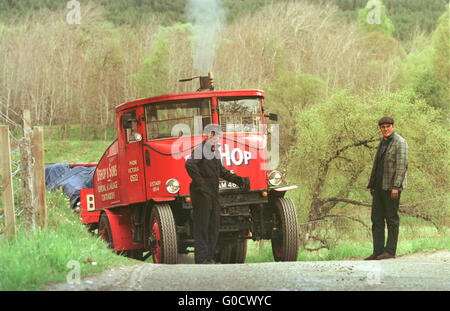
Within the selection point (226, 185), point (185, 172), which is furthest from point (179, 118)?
point (226, 185)

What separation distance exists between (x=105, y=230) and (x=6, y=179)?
240 inches

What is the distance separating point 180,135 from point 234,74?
52.1m

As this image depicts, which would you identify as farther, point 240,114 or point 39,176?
point 240,114

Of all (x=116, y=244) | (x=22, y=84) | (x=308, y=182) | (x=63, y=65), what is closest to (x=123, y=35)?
(x=63, y=65)

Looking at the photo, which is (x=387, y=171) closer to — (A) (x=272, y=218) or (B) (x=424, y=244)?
(A) (x=272, y=218)

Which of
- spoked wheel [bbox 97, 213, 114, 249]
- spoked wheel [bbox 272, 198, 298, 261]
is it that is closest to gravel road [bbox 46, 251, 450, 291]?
spoked wheel [bbox 272, 198, 298, 261]

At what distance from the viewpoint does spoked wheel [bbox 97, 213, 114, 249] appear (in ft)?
48.0

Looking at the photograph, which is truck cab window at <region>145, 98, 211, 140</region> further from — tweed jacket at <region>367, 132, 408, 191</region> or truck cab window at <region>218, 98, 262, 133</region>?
tweed jacket at <region>367, 132, 408, 191</region>

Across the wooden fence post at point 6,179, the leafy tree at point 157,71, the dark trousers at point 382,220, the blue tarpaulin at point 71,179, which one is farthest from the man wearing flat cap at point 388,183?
the leafy tree at point 157,71

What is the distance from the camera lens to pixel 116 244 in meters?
14.4

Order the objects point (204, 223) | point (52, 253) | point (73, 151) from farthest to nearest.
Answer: point (73, 151)
point (204, 223)
point (52, 253)

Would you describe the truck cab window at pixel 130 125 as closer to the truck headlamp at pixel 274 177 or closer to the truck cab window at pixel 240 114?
the truck cab window at pixel 240 114

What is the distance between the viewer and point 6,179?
9.58 metres

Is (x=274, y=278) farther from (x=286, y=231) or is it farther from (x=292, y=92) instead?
(x=292, y=92)
